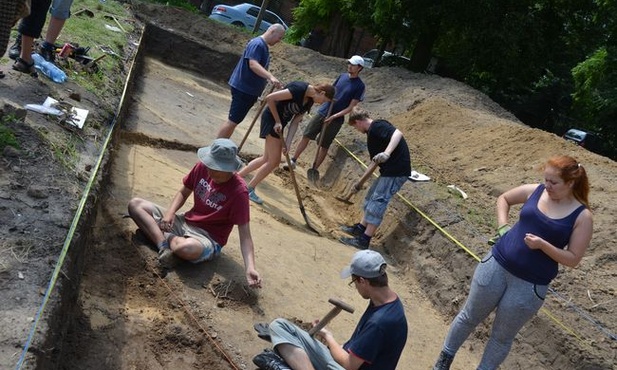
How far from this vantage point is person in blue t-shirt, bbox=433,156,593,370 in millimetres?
4668

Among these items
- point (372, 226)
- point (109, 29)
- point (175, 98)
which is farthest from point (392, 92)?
point (372, 226)

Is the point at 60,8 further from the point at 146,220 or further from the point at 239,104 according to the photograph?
the point at 146,220

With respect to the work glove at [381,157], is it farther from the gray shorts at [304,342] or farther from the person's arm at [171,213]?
the gray shorts at [304,342]

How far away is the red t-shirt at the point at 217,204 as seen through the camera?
219 inches

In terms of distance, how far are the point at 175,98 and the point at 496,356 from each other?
31.5 ft

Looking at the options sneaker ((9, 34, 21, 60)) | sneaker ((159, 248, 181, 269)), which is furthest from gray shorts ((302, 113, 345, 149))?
sneaker ((159, 248, 181, 269))

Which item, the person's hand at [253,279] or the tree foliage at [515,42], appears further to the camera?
the tree foliage at [515,42]

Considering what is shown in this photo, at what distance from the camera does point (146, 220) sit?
19.1ft

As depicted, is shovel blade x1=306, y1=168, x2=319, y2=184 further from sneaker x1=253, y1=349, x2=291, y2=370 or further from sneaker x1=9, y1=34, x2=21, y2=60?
sneaker x1=253, y1=349, x2=291, y2=370

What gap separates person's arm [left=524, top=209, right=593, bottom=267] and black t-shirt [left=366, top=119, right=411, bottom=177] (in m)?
3.70

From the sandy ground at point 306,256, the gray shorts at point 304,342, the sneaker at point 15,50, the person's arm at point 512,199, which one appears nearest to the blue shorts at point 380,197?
the sandy ground at point 306,256

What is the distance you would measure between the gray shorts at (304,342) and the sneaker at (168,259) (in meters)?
1.35

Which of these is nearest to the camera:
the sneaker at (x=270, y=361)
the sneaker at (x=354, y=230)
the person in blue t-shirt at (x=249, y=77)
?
the sneaker at (x=270, y=361)

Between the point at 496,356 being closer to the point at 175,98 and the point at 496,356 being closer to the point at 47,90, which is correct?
the point at 47,90
